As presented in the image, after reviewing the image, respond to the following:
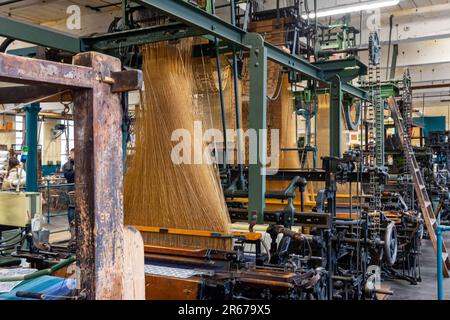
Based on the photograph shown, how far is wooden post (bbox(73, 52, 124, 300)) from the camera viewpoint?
1291 mm

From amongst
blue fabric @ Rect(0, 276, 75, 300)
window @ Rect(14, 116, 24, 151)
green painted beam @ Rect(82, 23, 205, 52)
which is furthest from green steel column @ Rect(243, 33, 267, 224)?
window @ Rect(14, 116, 24, 151)

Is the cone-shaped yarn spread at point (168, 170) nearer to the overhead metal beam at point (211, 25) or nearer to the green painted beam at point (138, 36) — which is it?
the green painted beam at point (138, 36)

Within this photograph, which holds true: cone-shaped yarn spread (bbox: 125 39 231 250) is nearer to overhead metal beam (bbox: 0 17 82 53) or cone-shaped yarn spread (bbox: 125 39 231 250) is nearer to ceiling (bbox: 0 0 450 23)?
overhead metal beam (bbox: 0 17 82 53)

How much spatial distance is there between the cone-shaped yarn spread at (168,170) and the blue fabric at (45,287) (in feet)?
3.84

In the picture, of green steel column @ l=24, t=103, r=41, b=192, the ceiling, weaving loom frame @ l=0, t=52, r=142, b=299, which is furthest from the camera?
the ceiling

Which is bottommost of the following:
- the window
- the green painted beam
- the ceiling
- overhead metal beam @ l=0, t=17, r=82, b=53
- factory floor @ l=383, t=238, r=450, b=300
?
factory floor @ l=383, t=238, r=450, b=300

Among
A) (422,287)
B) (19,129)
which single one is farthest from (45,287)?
(19,129)

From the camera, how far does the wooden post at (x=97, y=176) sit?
1.29m

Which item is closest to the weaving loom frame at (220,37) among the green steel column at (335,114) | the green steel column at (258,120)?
the green steel column at (258,120)

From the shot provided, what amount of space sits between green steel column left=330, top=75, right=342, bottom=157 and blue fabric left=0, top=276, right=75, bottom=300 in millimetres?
3567

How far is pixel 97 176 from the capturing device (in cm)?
129

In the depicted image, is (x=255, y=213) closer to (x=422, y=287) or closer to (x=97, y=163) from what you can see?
(x=97, y=163)

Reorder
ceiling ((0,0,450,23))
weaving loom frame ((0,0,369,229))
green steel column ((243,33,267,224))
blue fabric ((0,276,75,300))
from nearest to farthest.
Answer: blue fabric ((0,276,75,300))
weaving loom frame ((0,0,369,229))
green steel column ((243,33,267,224))
ceiling ((0,0,450,23))

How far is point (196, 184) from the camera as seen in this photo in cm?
332
